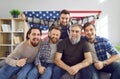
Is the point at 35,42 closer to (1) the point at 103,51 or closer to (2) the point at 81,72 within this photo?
(2) the point at 81,72

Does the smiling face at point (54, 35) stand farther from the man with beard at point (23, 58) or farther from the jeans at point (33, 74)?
the jeans at point (33, 74)

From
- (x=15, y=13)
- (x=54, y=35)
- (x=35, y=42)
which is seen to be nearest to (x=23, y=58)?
(x=35, y=42)

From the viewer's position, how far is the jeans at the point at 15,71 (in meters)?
2.60

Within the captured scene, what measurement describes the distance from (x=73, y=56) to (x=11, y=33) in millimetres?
3291

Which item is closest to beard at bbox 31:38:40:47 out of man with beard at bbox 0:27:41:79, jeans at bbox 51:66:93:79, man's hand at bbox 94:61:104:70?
man with beard at bbox 0:27:41:79

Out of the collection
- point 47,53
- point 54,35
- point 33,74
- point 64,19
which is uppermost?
point 64,19

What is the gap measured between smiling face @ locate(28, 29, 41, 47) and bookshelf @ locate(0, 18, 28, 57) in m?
2.64

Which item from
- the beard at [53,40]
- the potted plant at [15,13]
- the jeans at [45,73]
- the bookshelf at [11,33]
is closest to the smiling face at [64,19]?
the beard at [53,40]

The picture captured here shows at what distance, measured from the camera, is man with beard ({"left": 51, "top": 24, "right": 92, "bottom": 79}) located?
2625 mm

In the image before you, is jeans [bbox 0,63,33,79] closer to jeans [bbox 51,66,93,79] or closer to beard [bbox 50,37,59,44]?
jeans [bbox 51,66,93,79]

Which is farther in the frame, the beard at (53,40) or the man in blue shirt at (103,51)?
the beard at (53,40)

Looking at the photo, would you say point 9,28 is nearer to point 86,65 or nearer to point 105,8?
point 105,8

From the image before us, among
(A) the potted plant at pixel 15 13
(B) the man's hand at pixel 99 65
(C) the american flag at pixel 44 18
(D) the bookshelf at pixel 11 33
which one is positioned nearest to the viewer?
(B) the man's hand at pixel 99 65

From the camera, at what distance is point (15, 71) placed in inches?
107
